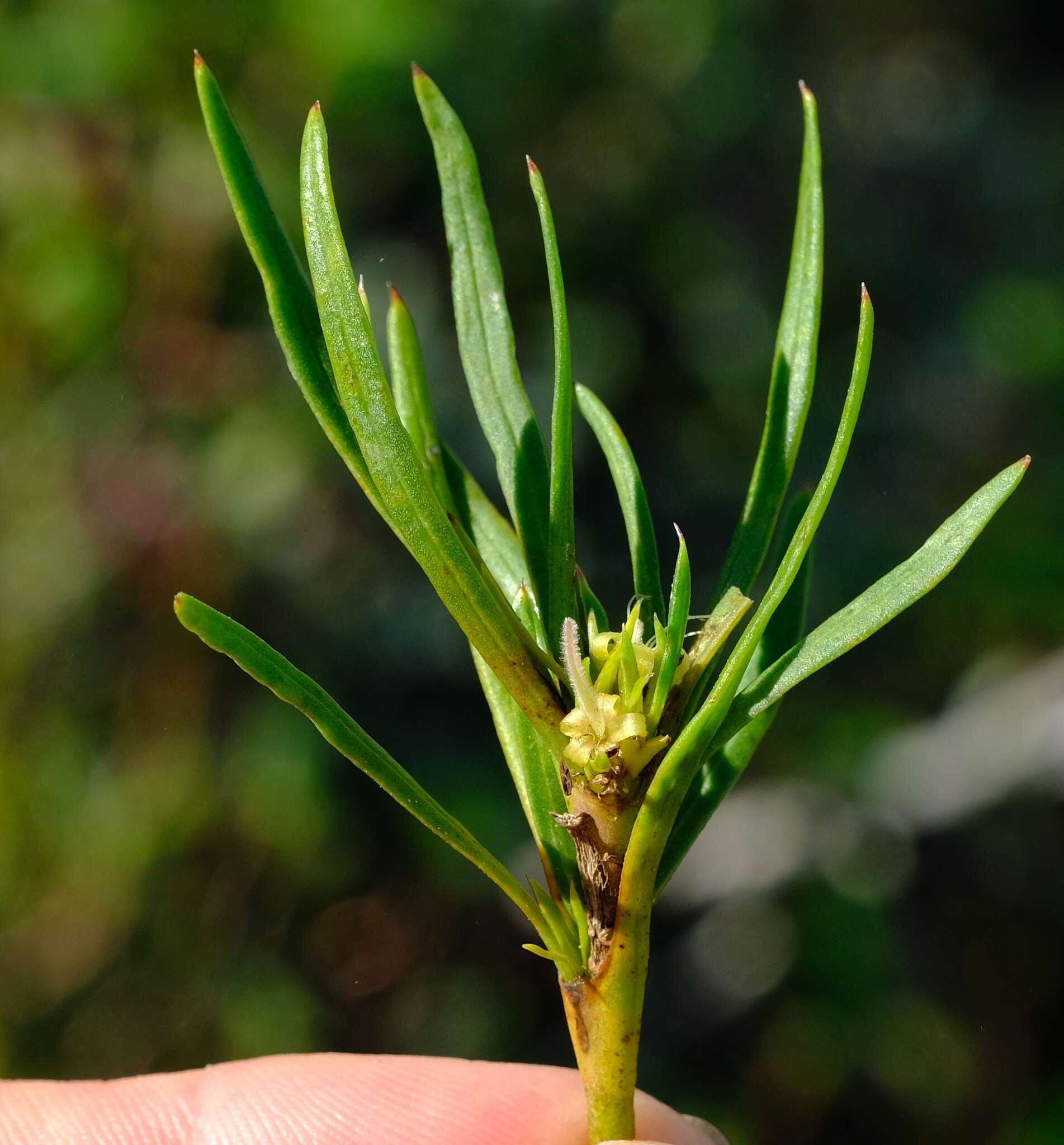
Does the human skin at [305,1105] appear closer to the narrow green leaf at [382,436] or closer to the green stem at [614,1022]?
the green stem at [614,1022]

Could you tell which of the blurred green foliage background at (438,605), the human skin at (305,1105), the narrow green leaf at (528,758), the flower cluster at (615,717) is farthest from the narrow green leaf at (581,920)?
the blurred green foliage background at (438,605)

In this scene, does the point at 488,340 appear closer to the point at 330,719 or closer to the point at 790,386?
the point at 790,386

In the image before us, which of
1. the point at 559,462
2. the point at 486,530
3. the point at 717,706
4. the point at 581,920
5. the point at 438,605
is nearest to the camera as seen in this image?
the point at 717,706

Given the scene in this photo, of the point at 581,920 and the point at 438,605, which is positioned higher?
the point at 581,920

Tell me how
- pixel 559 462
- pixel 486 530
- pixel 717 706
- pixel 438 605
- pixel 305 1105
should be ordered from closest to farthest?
1. pixel 717 706
2. pixel 559 462
3. pixel 486 530
4. pixel 305 1105
5. pixel 438 605

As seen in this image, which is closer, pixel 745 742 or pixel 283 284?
pixel 283 284

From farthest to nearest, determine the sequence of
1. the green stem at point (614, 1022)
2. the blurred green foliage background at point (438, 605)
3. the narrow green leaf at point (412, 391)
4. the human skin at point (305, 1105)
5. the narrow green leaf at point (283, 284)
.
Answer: the blurred green foliage background at point (438, 605), the human skin at point (305, 1105), the narrow green leaf at point (412, 391), the green stem at point (614, 1022), the narrow green leaf at point (283, 284)

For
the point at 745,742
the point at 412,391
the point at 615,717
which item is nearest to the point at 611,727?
the point at 615,717

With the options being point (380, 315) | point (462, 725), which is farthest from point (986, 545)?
point (380, 315)
